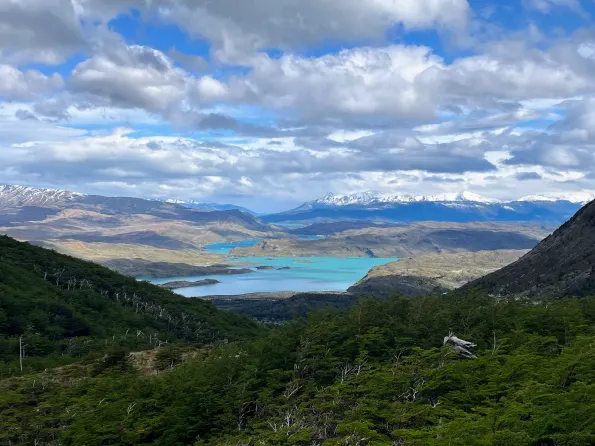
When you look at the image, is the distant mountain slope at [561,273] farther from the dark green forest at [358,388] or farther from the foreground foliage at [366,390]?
the foreground foliage at [366,390]

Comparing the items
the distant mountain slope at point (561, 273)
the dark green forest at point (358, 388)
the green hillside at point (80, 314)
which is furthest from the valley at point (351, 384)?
the distant mountain slope at point (561, 273)

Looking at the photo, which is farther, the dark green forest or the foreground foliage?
the dark green forest

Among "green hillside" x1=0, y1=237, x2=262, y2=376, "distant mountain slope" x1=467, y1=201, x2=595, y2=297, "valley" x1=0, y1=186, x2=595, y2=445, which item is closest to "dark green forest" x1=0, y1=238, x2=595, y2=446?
"valley" x1=0, y1=186, x2=595, y2=445

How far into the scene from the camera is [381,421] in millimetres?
27859

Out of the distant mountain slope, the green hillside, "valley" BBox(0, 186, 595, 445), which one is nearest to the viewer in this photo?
"valley" BBox(0, 186, 595, 445)

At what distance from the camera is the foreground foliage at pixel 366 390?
2294 centimetres

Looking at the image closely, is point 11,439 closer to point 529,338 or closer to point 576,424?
point 576,424

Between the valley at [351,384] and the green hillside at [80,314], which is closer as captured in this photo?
the valley at [351,384]

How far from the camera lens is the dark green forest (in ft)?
76.2

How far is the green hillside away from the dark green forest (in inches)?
1204

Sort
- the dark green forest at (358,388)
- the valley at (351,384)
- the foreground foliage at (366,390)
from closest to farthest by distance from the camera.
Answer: the foreground foliage at (366,390), the dark green forest at (358,388), the valley at (351,384)

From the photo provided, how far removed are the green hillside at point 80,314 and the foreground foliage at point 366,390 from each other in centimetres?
3566

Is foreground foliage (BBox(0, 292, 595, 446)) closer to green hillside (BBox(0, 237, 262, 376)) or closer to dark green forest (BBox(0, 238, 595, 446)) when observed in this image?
dark green forest (BBox(0, 238, 595, 446))

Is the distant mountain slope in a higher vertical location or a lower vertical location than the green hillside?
higher
